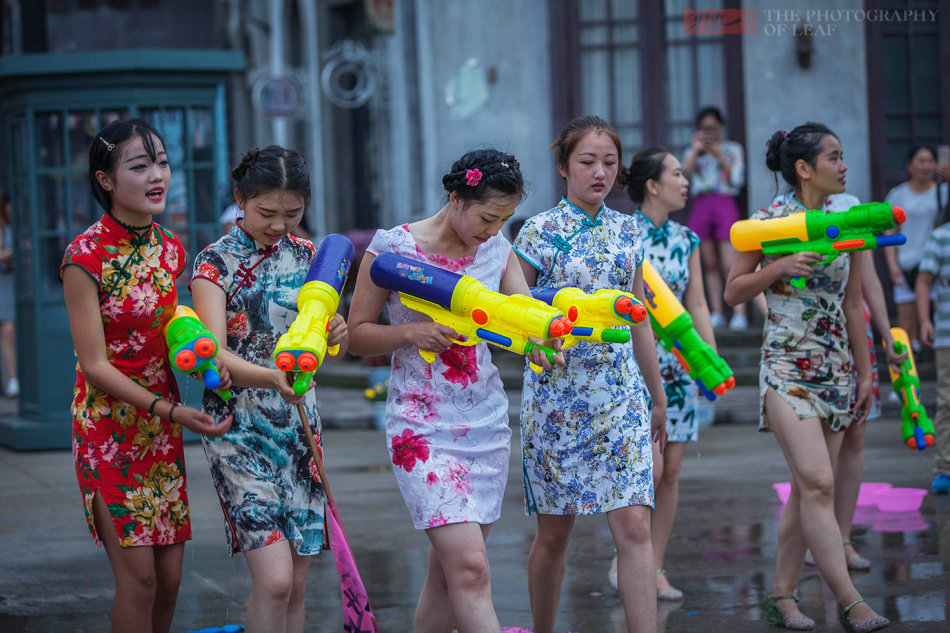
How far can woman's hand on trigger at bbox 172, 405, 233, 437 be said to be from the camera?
3.64 m

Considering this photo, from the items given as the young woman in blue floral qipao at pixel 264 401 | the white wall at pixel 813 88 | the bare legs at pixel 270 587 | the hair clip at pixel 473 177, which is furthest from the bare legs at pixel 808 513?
the white wall at pixel 813 88

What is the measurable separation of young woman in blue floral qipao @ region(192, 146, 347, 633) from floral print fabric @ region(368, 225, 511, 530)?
0.90ft

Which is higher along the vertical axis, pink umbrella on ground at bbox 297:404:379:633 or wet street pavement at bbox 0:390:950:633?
pink umbrella on ground at bbox 297:404:379:633

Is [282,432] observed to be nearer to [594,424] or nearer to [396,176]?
[594,424]

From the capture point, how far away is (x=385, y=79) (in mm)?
16766

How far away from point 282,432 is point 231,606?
1.72m

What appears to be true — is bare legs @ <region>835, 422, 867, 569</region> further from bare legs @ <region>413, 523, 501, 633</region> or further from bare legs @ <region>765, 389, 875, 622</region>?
bare legs @ <region>413, 523, 501, 633</region>

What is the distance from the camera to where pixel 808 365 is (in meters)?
4.94

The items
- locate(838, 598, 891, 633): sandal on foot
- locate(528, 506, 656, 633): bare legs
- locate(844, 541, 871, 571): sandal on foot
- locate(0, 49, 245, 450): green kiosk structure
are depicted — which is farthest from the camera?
locate(0, 49, 245, 450): green kiosk structure

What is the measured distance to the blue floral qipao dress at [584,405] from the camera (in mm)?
4256

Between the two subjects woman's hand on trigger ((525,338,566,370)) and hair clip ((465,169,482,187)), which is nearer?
woman's hand on trigger ((525,338,566,370))

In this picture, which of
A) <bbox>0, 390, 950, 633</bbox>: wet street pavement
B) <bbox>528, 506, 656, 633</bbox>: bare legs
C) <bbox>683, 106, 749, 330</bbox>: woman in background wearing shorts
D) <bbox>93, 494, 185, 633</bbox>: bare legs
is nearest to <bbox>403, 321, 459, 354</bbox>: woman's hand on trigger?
<bbox>528, 506, 656, 633</bbox>: bare legs

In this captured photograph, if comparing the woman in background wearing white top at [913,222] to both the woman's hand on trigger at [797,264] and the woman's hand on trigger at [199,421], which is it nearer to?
the woman's hand on trigger at [797,264]

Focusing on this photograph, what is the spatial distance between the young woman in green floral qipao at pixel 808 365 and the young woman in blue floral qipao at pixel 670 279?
498 millimetres
